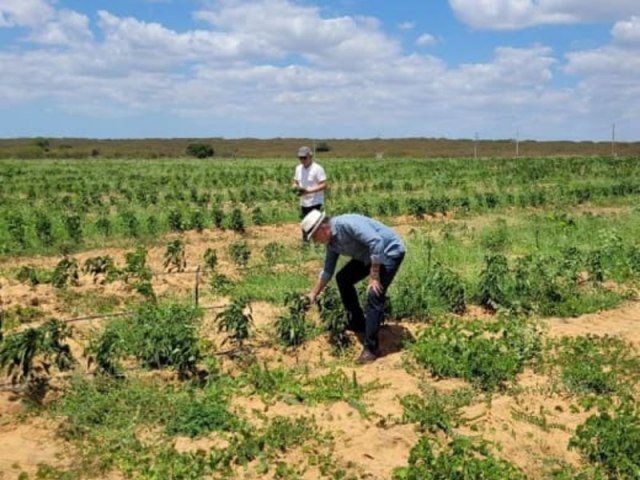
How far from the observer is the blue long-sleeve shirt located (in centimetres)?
604

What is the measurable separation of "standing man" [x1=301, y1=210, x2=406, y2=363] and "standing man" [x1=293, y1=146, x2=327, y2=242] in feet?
14.0

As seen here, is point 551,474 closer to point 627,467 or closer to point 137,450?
point 627,467

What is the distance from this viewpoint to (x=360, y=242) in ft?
20.1

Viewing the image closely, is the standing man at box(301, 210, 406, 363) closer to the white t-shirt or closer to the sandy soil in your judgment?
the sandy soil

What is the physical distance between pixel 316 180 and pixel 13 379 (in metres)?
6.13

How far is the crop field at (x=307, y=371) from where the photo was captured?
185 inches

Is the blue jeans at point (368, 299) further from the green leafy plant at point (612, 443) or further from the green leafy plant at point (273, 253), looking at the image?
the green leafy plant at point (273, 253)

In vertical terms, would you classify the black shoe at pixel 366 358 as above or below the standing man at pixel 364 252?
below

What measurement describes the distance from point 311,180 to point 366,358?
4834 mm

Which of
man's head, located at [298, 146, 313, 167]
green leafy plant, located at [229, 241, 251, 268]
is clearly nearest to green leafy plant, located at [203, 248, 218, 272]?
green leafy plant, located at [229, 241, 251, 268]

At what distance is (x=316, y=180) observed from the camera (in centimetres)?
1074

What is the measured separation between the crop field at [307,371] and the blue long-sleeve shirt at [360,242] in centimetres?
73

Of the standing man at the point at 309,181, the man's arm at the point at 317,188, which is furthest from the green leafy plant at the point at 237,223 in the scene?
the man's arm at the point at 317,188

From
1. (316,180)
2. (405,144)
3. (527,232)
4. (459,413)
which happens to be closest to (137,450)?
(459,413)
